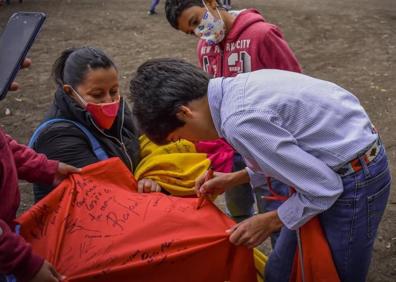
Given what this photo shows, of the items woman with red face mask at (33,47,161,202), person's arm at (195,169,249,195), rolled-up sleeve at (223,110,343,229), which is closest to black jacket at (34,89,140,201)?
woman with red face mask at (33,47,161,202)

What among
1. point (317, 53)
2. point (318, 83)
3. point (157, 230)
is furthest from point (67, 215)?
point (317, 53)

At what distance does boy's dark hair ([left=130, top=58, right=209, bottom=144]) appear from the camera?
1.78 m

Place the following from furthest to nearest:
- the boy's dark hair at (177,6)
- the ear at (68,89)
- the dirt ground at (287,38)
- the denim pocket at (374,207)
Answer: the dirt ground at (287,38) → the boy's dark hair at (177,6) → the ear at (68,89) → the denim pocket at (374,207)

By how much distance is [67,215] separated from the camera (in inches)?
78.4

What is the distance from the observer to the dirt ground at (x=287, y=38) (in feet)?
17.8

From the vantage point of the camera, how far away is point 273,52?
268 centimetres

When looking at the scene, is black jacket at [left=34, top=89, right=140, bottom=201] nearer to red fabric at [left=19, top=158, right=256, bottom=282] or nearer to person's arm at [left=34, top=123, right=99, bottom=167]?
person's arm at [left=34, top=123, right=99, bottom=167]

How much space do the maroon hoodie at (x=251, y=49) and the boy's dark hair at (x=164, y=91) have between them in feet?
2.95

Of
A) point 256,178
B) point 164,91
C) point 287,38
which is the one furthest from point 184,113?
point 287,38

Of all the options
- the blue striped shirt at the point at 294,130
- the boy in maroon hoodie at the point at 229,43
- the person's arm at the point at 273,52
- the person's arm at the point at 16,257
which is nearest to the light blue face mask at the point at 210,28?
the boy in maroon hoodie at the point at 229,43

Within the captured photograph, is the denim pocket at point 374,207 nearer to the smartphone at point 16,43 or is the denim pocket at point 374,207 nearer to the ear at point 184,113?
the ear at point 184,113

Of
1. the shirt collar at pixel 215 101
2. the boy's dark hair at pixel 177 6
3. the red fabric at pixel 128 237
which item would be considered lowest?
the red fabric at pixel 128 237

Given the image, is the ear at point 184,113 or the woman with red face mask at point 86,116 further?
the woman with red face mask at point 86,116

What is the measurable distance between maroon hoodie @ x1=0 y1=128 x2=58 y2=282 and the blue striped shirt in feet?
2.45
